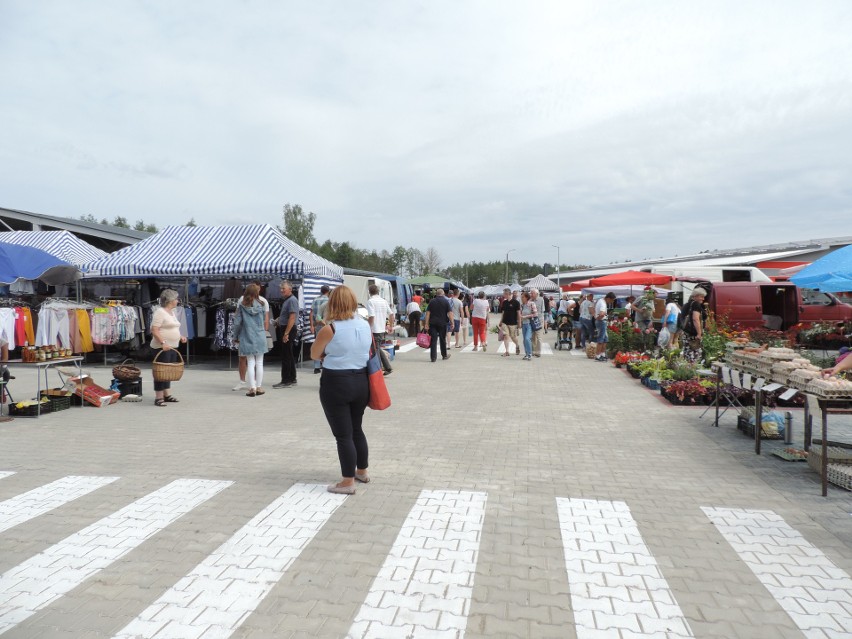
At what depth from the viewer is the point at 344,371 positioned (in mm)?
5031

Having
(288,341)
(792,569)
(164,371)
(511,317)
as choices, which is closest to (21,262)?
(164,371)

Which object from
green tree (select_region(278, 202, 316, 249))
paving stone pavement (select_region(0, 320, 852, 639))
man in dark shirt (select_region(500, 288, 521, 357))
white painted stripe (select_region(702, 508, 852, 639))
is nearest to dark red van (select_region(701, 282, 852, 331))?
man in dark shirt (select_region(500, 288, 521, 357))

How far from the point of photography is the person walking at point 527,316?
1612 centimetres

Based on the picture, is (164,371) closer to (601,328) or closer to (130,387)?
(130,387)

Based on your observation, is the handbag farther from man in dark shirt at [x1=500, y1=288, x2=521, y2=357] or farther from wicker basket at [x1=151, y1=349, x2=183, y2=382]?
man in dark shirt at [x1=500, y1=288, x2=521, y2=357]

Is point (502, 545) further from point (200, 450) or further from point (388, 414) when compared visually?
point (388, 414)

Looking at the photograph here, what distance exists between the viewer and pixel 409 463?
618 centimetres

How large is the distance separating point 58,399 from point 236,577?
22.5 feet

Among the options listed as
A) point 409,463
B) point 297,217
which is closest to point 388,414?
point 409,463

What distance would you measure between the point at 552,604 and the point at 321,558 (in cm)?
147

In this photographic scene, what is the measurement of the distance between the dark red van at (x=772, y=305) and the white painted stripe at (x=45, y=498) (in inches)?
660

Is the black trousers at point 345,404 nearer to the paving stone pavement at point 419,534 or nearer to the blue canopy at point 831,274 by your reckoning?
the paving stone pavement at point 419,534

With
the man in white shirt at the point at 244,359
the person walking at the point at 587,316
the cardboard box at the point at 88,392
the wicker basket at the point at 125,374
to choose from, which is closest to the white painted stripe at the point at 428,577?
the man in white shirt at the point at 244,359

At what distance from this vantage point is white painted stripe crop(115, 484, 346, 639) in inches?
123
